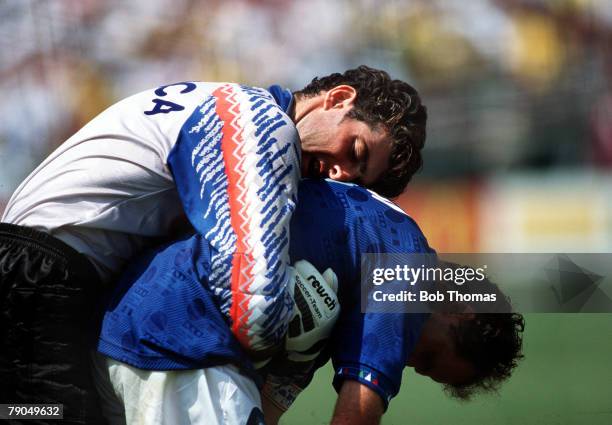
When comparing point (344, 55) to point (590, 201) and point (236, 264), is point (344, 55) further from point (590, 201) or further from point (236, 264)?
point (236, 264)

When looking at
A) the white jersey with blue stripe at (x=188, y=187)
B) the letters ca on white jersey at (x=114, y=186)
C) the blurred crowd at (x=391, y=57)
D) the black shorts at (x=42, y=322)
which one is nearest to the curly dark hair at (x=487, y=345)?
the white jersey with blue stripe at (x=188, y=187)

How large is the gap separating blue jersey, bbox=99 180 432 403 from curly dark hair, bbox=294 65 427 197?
0.27m

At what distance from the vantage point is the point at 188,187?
1520 mm

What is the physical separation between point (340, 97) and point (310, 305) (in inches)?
22.4

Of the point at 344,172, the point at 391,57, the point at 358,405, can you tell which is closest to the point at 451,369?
the point at 358,405

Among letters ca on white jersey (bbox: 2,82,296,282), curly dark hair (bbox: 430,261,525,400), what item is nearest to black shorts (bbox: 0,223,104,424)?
letters ca on white jersey (bbox: 2,82,296,282)

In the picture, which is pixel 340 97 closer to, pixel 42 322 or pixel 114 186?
pixel 114 186

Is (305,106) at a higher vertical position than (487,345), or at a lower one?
higher

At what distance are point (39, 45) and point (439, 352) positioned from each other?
189 centimetres

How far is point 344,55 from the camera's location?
115 inches

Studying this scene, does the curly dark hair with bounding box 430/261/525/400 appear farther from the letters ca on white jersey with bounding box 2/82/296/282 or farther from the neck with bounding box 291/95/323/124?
the letters ca on white jersey with bounding box 2/82/296/282

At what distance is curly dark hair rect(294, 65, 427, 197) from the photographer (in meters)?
1.88

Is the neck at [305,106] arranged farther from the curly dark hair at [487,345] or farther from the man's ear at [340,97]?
the curly dark hair at [487,345]

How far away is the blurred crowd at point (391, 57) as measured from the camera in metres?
2.99
